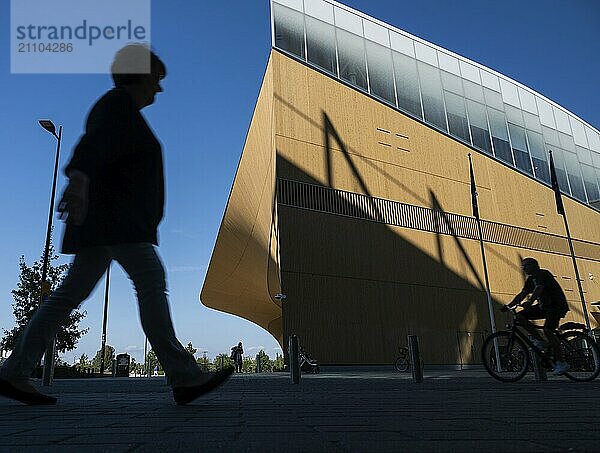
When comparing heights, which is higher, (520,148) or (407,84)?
(407,84)

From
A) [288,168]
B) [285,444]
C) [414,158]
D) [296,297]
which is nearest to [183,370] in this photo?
[285,444]

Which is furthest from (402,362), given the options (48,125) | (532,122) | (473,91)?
(532,122)

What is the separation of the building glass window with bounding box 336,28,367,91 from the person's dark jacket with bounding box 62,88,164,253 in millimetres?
24396

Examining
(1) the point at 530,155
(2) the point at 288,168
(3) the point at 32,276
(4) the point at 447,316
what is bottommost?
(4) the point at 447,316

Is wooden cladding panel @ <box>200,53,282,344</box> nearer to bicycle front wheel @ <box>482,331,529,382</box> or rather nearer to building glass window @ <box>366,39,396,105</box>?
building glass window @ <box>366,39,396,105</box>

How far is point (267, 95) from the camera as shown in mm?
26469

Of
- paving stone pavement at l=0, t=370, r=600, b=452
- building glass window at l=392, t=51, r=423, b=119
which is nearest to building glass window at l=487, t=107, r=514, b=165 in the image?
building glass window at l=392, t=51, r=423, b=119

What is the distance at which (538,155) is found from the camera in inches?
1324

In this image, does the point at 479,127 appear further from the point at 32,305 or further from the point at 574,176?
the point at 32,305

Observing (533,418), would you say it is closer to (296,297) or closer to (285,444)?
(285,444)

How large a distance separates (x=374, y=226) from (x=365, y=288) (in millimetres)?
3003

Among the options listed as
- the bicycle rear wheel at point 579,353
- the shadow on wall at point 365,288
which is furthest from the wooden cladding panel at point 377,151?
the bicycle rear wheel at point 579,353

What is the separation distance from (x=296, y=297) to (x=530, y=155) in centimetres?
1913

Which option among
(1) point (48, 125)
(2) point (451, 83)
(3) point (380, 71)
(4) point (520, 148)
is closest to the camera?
(1) point (48, 125)
